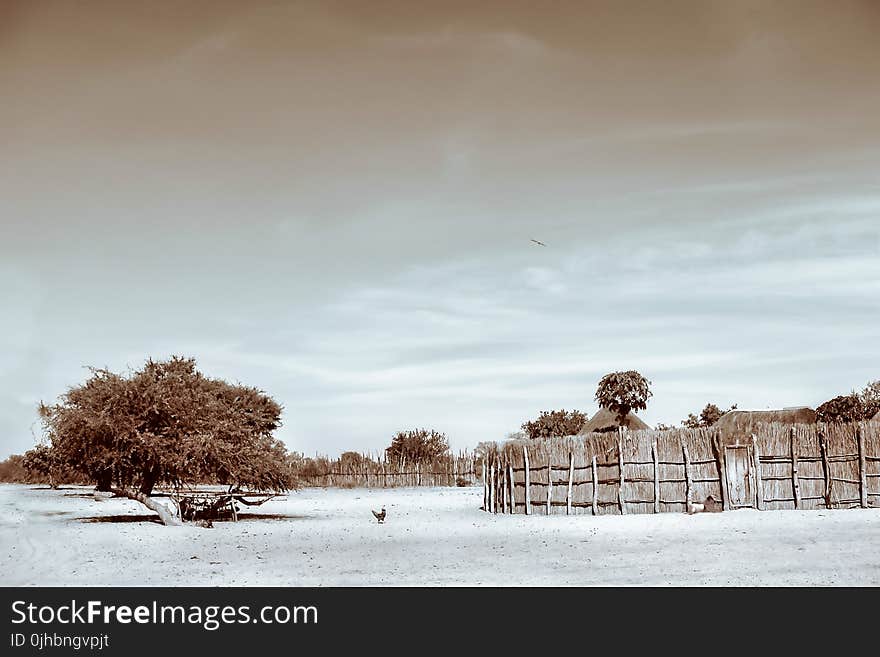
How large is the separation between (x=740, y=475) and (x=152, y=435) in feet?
50.1

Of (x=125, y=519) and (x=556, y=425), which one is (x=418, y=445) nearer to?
(x=556, y=425)

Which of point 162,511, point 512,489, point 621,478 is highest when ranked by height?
point 621,478

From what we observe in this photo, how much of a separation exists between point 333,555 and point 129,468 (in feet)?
35.0

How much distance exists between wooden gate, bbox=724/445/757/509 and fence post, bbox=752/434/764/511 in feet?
0.28

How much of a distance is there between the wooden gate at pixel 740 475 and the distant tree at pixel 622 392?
1145 inches

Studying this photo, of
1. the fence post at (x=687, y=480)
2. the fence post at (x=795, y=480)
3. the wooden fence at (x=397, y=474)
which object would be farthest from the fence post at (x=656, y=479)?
the wooden fence at (x=397, y=474)

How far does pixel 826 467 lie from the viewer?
22.8 metres

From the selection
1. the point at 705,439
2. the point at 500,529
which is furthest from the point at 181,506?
the point at 705,439

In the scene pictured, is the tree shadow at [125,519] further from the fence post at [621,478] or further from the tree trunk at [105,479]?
the fence post at [621,478]

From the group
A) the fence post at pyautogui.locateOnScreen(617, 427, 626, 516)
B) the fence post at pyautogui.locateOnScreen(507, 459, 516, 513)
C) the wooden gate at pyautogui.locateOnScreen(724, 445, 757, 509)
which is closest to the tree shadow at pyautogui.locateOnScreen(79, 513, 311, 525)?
the fence post at pyautogui.locateOnScreen(507, 459, 516, 513)

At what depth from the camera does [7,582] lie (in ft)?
39.1

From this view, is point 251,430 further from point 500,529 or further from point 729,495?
point 729,495

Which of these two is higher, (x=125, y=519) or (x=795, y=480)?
(x=795, y=480)

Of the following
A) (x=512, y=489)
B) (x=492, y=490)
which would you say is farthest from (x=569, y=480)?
(x=492, y=490)
